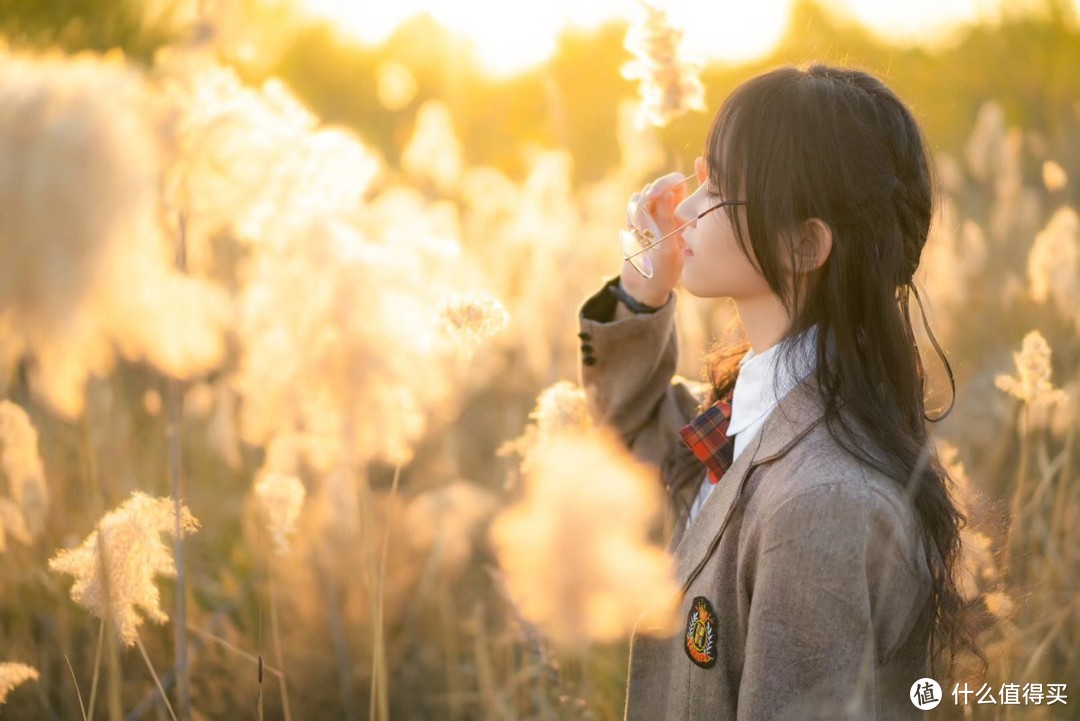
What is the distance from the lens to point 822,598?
1.27 metres

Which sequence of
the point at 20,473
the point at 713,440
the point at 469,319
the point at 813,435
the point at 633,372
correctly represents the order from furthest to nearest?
the point at 633,372 → the point at 20,473 → the point at 713,440 → the point at 469,319 → the point at 813,435

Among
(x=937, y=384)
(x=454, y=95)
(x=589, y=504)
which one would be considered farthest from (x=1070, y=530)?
(x=454, y=95)

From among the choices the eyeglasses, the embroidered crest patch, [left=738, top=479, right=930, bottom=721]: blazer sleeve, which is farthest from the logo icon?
the eyeglasses

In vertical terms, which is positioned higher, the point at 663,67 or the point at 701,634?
the point at 663,67

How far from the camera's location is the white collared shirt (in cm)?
153

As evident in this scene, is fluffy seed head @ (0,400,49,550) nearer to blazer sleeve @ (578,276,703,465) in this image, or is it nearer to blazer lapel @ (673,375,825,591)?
blazer sleeve @ (578,276,703,465)

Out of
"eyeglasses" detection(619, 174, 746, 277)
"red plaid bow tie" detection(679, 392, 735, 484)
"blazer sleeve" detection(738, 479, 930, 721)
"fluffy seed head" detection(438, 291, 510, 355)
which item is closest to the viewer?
"blazer sleeve" detection(738, 479, 930, 721)

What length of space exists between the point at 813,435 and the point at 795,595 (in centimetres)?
26

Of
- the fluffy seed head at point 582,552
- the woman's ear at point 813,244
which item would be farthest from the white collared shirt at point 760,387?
the fluffy seed head at point 582,552

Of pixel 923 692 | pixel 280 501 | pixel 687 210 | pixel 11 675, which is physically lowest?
pixel 11 675

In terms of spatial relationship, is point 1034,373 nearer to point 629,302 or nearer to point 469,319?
point 629,302

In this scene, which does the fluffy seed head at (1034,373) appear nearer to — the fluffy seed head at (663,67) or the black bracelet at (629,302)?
the black bracelet at (629,302)

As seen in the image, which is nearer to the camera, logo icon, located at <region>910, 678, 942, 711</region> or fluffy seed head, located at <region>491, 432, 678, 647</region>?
fluffy seed head, located at <region>491, 432, 678, 647</region>

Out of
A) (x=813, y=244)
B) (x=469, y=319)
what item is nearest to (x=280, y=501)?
(x=469, y=319)
